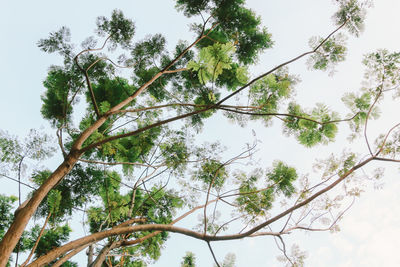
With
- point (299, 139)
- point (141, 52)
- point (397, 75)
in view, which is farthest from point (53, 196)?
point (397, 75)

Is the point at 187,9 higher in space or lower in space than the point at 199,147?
higher

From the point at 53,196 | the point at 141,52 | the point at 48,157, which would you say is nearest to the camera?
the point at 53,196

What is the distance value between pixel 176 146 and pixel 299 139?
353 centimetres

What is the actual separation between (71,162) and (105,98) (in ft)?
11.8

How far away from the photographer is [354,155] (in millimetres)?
4148

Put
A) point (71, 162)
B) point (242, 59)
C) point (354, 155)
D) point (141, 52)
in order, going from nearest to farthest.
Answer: point (71, 162)
point (354, 155)
point (141, 52)
point (242, 59)

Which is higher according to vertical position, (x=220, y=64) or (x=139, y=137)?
(x=139, y=137)

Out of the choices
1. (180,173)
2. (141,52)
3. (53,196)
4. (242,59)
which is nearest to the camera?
(53,196)

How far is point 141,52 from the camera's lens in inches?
256

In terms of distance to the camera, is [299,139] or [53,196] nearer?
[53,196]

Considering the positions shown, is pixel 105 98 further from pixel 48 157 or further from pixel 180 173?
pixel 180 173

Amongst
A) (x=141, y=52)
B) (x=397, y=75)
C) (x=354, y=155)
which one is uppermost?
(x=141, y=52)

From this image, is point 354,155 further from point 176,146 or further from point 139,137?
point 139,137

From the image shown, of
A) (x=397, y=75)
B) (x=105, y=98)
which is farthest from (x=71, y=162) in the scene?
(x=397, y=75)
